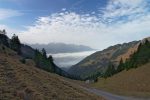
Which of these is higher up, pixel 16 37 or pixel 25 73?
pixel 16 37

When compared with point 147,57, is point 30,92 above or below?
below

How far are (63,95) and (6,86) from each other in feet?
13.8

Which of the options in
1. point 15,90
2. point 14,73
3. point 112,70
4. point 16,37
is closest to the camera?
point 15,90

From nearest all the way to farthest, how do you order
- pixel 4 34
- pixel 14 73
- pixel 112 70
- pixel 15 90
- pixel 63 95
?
pixel 15 90, pixel 63 95, pixel 14 73, pixel 4 34, pixel 112 70

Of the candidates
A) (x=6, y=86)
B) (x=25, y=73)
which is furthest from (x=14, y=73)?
(x=6, y=86)

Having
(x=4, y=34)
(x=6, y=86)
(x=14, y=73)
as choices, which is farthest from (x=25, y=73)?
(x=4, y=34)

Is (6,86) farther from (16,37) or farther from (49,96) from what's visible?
(16,37)

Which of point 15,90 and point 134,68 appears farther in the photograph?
point 134,68

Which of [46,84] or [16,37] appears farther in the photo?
[16,37]

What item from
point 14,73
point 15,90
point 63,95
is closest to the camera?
point 15,90

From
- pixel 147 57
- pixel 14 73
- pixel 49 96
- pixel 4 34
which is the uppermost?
pixel 4 34

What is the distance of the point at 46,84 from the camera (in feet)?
82.1

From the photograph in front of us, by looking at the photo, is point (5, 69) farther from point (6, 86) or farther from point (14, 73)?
point (6, 86)

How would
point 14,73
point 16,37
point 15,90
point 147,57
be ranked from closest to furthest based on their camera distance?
point 15,90 < point 14,73 < point 147,57 < point 16,37
